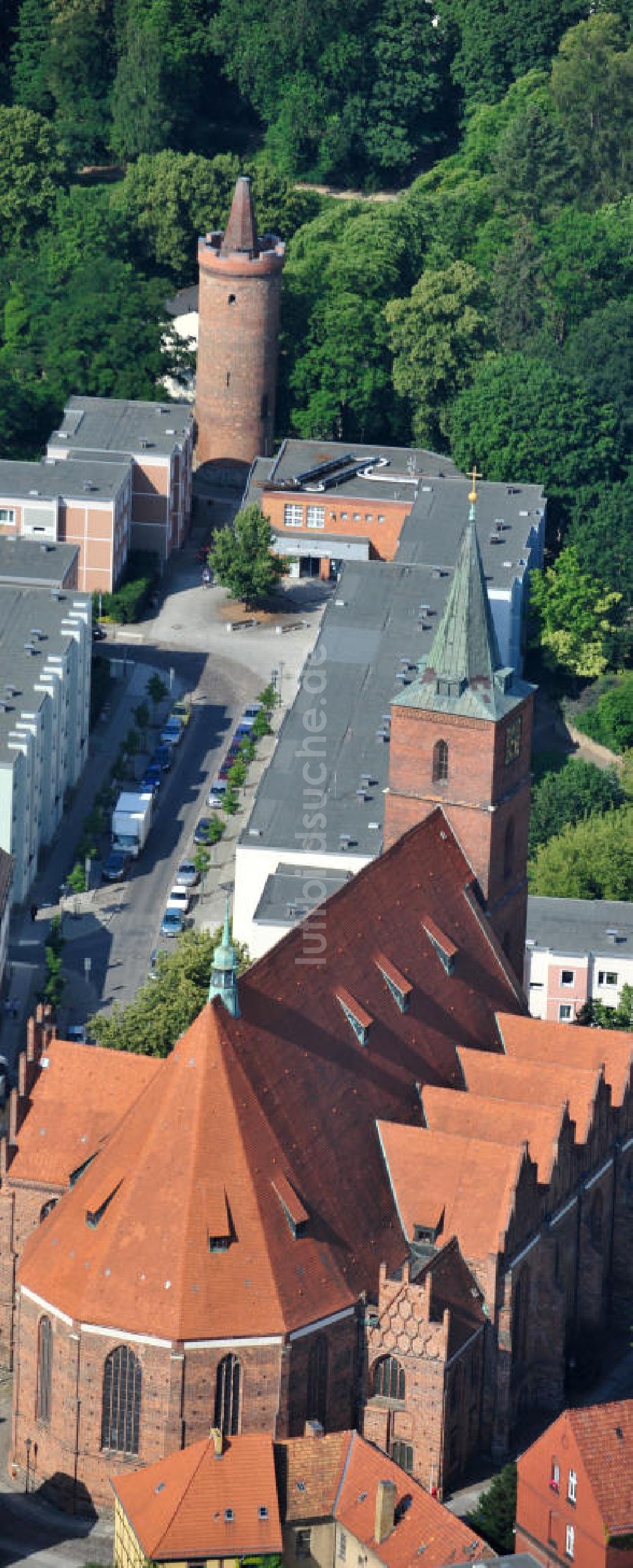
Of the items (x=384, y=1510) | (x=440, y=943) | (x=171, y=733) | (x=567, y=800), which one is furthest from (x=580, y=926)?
(x=384, y=1510)

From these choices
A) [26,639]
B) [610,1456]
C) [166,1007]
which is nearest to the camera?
[610,1456]

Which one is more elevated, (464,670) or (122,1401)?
(464,670)

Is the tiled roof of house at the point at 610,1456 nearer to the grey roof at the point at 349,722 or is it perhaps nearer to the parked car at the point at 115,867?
the grey roof at the point at 349,722

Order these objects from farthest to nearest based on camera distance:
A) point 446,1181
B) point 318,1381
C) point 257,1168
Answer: point 446,1181
point 318,1381
point 257,1168

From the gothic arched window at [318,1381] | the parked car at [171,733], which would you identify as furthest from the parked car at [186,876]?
the gothic arched window at [318,1381]

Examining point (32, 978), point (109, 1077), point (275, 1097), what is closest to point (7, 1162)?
point (109, 1077)

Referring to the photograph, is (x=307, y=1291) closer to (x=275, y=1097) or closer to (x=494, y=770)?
(x=275, y=1097)

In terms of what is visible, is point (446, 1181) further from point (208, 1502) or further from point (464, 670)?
point (464, 670)
